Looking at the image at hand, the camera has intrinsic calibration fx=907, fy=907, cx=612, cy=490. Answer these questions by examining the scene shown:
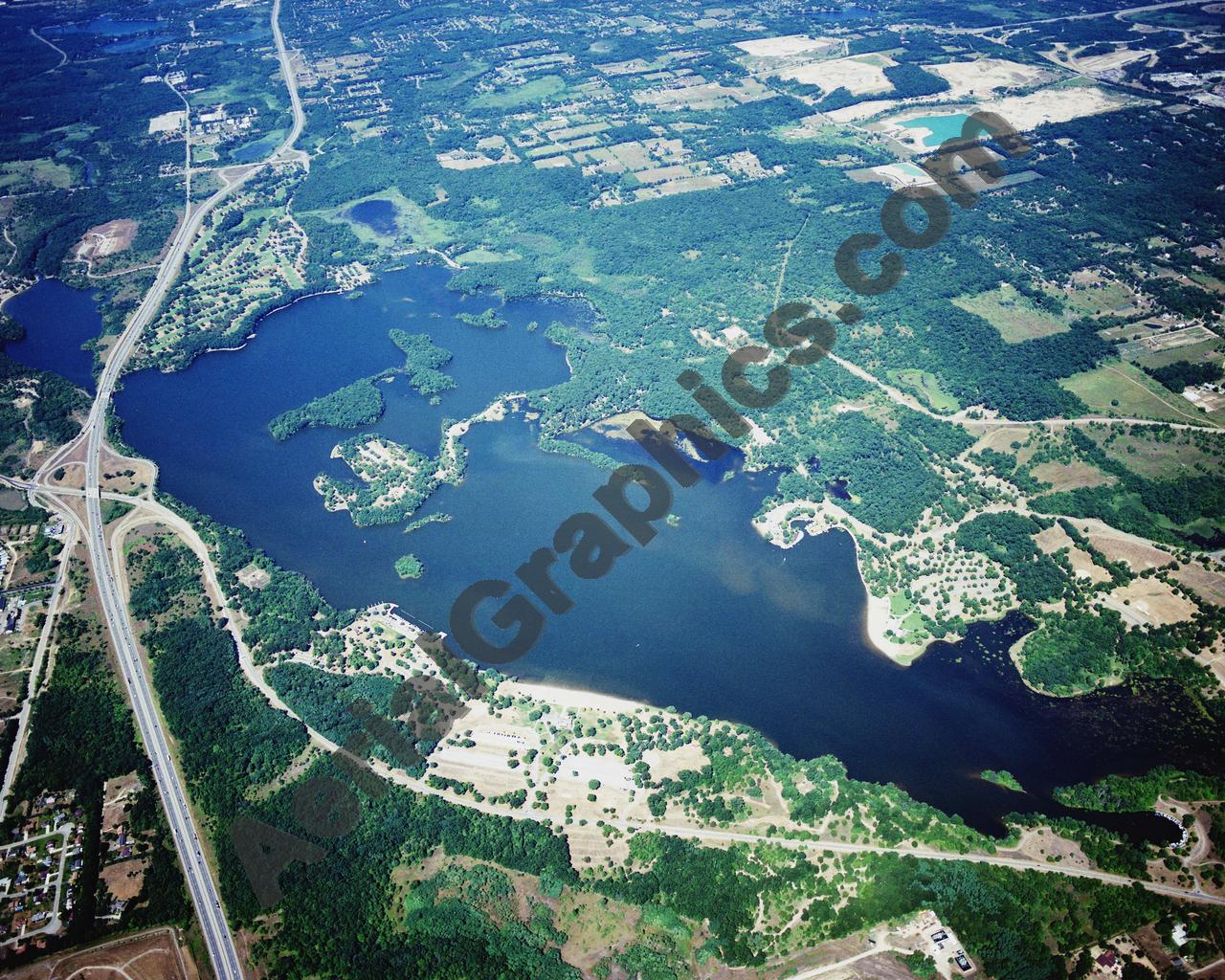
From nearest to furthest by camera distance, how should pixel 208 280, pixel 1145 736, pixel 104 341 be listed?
pixel 1145 736 → pixel 104 341 → pixel 208 280

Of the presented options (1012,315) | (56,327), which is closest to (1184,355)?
(1012,315)

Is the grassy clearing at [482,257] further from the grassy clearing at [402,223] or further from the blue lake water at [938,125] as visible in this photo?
the blue lake water at [938,125]

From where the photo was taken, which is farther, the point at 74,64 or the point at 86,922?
the point at 74,64

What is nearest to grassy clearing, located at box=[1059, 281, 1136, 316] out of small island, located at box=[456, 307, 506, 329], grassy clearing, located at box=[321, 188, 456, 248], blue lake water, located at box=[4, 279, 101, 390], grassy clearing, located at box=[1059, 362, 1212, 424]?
grassy clearing, located at box=[1059, 362, 1212, 424]

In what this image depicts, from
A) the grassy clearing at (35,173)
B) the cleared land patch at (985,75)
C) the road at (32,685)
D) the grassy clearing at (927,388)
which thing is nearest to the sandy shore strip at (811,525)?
the grassy clearing at (927,388)

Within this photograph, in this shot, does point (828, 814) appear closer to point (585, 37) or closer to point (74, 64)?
point (585, 37)

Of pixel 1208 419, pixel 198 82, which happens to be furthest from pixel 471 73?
pixel 1208 419
